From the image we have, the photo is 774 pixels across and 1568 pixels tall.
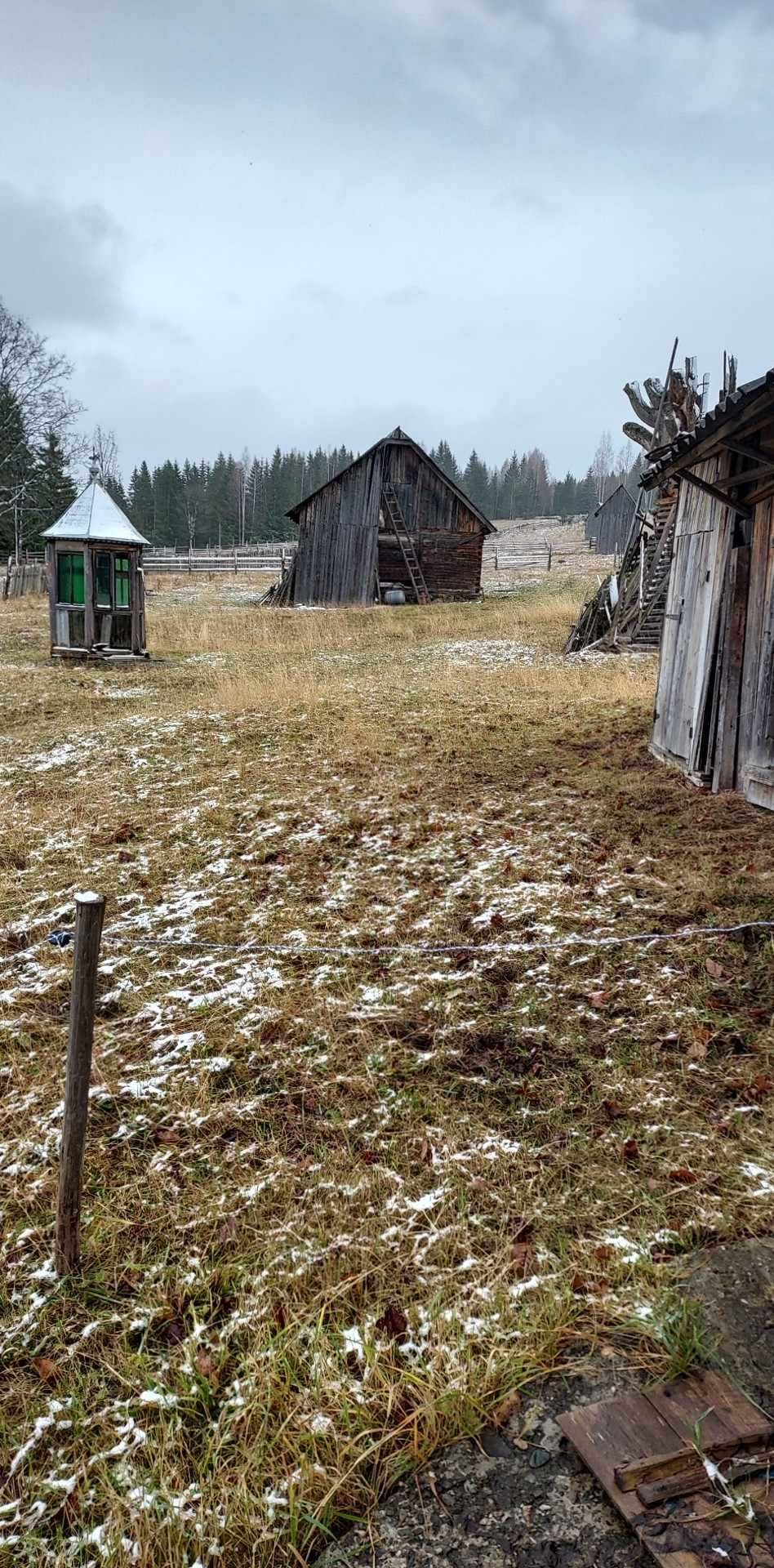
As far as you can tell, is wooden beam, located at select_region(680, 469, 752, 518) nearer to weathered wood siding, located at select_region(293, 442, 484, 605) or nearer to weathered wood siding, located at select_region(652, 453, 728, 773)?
weathered wood siding, located at select_region(652, 453, 728, 773)

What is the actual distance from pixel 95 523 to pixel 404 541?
14.4 meters

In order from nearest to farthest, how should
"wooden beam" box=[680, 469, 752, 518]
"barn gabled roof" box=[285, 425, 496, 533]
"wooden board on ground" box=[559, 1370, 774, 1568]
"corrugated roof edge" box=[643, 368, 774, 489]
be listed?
"wooden board on ground" box=[559, 1370, 774, 1568] → "corrugated roof edge" box=[643, 368, 774, 489] → "wooden beam" box=[680, 469, 752, 518] → "barn gabled roof" box=[285, 425, 496, 533]

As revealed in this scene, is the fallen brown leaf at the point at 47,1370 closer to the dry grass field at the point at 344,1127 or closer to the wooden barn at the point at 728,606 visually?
the dry grass field at the point at 344,1127

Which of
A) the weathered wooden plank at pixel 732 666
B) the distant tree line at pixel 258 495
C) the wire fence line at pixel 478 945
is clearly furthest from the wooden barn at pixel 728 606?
the distant tree line at pixel 258 495

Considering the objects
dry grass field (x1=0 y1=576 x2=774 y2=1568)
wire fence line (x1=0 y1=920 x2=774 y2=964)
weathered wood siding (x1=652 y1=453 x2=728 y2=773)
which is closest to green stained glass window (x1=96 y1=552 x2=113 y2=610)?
dry grass field (x1=0 y1=576 x2=774 y2=1568)

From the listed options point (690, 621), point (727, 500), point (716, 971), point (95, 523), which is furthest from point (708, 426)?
point (95, 523)

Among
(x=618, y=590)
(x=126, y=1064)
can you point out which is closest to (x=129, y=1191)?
(x=126, y=1064)

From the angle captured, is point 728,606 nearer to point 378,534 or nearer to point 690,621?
point 690,621

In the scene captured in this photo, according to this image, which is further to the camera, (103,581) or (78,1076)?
(103,581)

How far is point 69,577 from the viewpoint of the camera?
16266mm

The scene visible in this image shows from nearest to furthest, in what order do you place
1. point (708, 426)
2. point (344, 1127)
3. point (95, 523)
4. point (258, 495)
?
point (344, 1127), point (708, 426), point (95, 523), point (258, 495)

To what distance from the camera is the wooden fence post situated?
267 cm

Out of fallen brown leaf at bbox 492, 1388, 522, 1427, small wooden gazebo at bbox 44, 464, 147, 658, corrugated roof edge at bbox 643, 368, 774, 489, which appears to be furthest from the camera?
small wooden gazebo at bbox 44, 464, 147, 658

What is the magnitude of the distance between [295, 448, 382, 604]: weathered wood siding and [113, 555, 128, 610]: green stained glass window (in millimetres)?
12649
